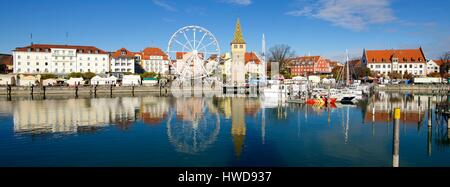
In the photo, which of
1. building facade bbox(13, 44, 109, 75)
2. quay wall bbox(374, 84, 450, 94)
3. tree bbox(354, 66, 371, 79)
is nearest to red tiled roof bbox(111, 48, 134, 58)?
building facade bbox(13, 44, 109, 75)

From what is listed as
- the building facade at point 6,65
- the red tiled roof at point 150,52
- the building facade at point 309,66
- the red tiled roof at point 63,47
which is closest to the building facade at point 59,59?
the red tiled roof at point 63,47

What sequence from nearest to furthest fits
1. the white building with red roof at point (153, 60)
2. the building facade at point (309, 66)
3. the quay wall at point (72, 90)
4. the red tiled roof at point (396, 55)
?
the quay wall at point (72, 90) → the red tiled roof at point (396, 55) → the white building with red roof at point (153, 60) → the building facade at point (309, 66)

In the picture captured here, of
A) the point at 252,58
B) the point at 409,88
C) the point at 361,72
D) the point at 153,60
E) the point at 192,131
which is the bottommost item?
the point at 192,131

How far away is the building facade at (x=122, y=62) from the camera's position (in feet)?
304

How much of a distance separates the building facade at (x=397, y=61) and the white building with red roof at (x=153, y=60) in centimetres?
5979

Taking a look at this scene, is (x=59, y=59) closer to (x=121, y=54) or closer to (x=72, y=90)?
(x=121, y=54)

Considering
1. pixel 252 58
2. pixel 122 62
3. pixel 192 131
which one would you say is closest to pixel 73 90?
pixel 122 62

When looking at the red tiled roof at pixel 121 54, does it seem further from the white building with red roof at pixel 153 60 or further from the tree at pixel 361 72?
the tree at pixel 361 72

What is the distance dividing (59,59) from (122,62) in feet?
49.6

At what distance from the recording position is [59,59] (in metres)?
85.3

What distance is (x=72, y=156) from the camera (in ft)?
52.1
